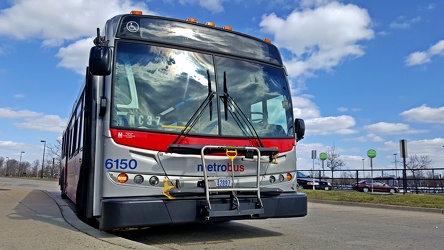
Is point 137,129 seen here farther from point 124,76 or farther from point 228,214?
point 228,214

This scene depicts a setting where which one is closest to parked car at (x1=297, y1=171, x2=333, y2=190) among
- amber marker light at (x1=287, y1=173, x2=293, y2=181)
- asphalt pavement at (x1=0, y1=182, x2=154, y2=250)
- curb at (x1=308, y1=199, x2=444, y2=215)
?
curb at (x1=308, y1=199, x2=444, y2=215)

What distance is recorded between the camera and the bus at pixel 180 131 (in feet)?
17.6

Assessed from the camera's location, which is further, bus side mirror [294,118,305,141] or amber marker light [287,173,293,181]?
bus side mirror [294,118,305,141]

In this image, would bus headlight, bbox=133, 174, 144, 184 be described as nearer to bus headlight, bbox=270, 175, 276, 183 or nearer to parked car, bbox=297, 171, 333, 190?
bus headlight, bbox=270, 175, 276, 183

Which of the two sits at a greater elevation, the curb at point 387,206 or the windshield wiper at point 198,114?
the windshield wiper at point 198,114

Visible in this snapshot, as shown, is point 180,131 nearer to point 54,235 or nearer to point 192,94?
point 192,94

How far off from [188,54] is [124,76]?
1136mm

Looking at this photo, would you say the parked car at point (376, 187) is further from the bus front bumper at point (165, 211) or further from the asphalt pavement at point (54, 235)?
the asphalt pavement at point (54, 235)

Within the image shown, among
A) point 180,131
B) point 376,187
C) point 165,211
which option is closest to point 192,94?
point 180,131

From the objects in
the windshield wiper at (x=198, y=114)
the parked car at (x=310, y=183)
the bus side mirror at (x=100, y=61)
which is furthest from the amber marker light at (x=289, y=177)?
A: the parked car at (x=310, y=183)

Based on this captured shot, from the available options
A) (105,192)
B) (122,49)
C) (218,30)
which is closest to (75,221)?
(105,192)

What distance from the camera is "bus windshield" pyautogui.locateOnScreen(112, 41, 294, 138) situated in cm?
563

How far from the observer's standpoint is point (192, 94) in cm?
603

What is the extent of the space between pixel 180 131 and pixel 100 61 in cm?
148
